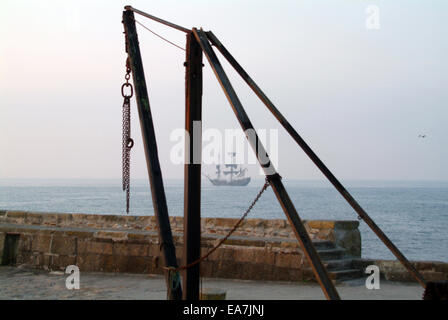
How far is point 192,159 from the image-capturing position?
6.38m

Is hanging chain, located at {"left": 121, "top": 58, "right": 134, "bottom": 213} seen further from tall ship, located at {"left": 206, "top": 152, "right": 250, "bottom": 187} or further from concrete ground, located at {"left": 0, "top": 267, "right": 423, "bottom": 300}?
tall ship, located at {"left": 206, "top": 152, "right": 250, "bottom": 187}

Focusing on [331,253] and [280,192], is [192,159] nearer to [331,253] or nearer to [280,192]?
[280,192]

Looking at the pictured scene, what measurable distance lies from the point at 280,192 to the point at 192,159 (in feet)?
5.95

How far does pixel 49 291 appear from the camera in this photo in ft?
33.3

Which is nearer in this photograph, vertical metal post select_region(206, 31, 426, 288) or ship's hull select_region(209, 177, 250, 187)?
vertical metal post select_region(206, 31, 426, 288)

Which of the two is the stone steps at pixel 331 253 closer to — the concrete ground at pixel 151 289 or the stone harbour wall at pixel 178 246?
the stone harbour wall at pixel 178 246

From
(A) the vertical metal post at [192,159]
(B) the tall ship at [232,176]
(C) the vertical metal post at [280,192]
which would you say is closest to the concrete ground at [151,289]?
(A) the vertical metal post at [192,159]

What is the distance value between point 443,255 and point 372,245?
21.5ft

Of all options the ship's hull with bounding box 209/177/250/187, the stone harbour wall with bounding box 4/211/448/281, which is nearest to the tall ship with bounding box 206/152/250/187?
the ship's hull with bounding box 209/177/250/187

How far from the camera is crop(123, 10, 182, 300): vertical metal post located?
21.1 ft

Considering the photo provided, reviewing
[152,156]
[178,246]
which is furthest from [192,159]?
[178,246]

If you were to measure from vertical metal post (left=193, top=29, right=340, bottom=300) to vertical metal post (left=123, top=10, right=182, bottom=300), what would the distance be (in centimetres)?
123
